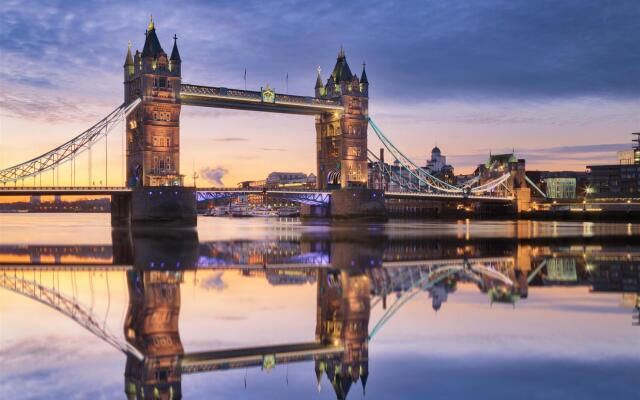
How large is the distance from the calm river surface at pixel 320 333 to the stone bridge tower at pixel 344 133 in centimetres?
5939

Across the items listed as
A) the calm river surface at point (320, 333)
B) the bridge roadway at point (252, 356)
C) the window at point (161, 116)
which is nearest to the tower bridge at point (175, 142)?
the window at point (161, 116)

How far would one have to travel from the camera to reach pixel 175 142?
66.1m

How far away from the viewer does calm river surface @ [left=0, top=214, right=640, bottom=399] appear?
323 inches

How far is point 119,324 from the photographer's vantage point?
11.6 meters

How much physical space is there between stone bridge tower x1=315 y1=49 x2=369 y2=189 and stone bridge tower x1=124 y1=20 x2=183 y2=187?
65.5 ft

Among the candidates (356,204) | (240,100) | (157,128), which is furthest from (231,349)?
(356,204)

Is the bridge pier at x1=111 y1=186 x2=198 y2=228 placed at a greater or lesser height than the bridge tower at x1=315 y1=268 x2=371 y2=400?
greater

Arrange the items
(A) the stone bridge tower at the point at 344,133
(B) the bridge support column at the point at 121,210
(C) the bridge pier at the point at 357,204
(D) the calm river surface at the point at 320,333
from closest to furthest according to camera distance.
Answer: (D) the calm river surface at the point at 320,333 < (B) the bridge support column at the point at 121,210 < (C) the bridge pier at the point at 357,204 < (A) the stone bridge tower at the point at 344,133

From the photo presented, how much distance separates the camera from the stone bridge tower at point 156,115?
6481cm

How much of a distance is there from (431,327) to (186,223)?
52427 millimetres

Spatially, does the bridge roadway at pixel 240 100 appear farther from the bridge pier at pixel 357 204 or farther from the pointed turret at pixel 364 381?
the pointed turret at pixel 364 381

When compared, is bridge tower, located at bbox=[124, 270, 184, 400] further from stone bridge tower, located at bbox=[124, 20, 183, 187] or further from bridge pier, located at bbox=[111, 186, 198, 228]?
stone bridge tower, located at bbox=[124, 20, 183, 187]

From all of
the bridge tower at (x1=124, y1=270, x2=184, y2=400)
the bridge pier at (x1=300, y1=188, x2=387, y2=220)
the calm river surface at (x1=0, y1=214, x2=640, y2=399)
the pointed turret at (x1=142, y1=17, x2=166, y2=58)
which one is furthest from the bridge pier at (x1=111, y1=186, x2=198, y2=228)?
the bridge tower at (x1=124, y1=270, x2=184, y2=400)

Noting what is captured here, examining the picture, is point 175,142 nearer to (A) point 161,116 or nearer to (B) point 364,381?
(A) point 161,116
